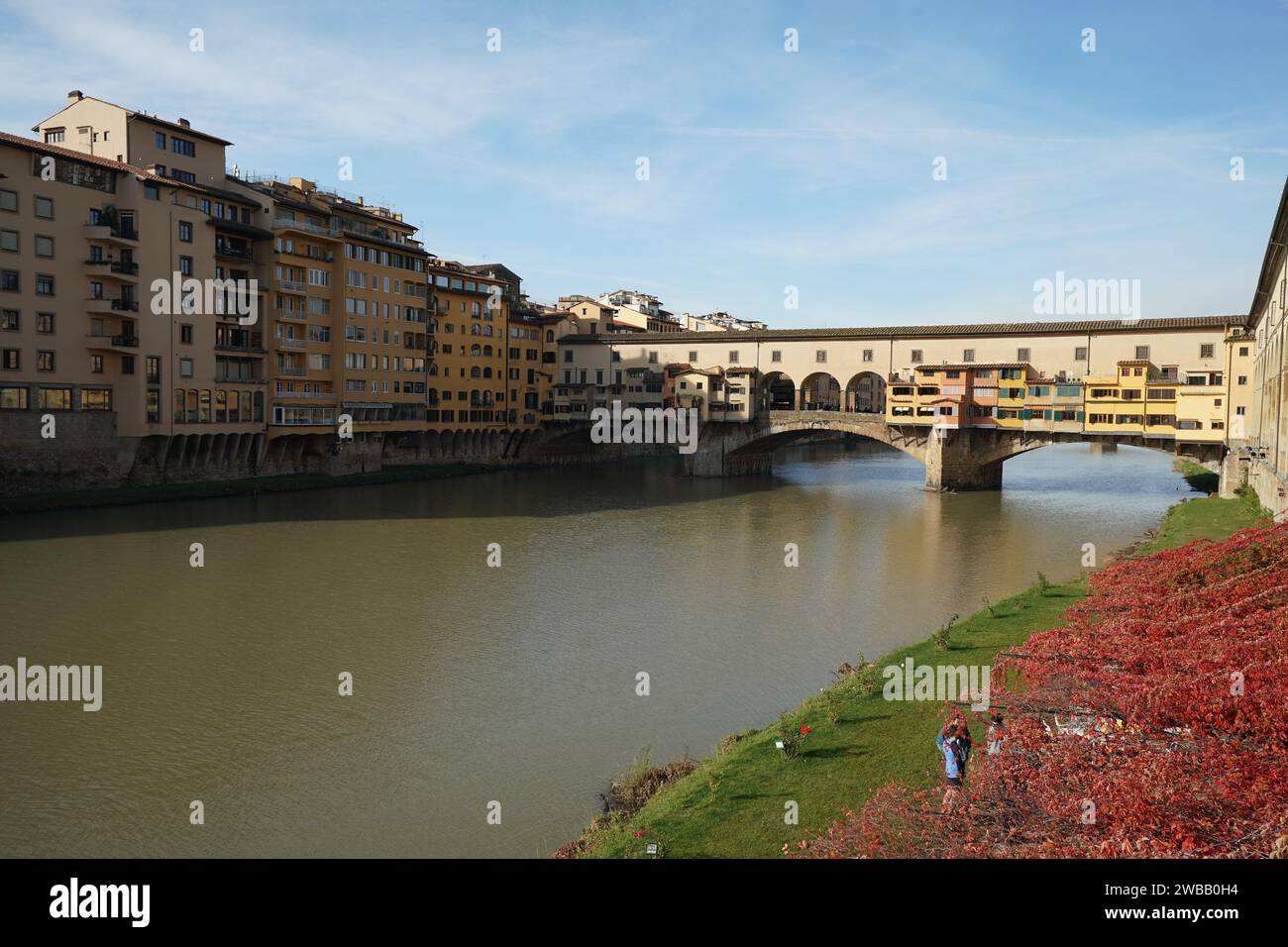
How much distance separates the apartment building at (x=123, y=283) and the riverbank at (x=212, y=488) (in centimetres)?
293

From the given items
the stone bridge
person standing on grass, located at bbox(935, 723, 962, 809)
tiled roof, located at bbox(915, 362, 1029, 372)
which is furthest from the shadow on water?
person standing on grass, located at bbox(935, 723, 962, 809)

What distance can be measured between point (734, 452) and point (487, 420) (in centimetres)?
1786

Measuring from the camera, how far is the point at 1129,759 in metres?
8.31

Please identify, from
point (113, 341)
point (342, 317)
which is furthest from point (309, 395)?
A: point (113, 341)

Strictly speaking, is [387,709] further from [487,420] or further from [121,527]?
[487,420]

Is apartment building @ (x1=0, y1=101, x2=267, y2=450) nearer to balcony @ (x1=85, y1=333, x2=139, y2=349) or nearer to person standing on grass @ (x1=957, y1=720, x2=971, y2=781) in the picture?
balcony @ (x1=85, y1=333, x2=139, y2=349)

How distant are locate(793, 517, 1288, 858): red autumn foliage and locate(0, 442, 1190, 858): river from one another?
546 centimetres

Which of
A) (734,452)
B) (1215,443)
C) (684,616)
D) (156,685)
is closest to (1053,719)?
(684,616)

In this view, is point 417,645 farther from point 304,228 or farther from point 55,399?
point 304,228

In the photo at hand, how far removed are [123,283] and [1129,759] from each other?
46024 mm

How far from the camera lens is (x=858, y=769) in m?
12.1
